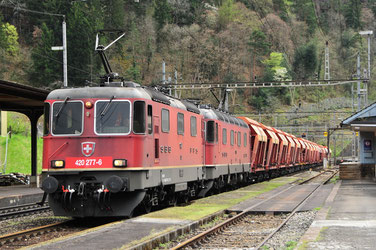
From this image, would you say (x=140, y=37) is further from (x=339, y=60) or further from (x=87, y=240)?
(x=87, y=240)

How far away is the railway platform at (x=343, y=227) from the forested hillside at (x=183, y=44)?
49.6 metres

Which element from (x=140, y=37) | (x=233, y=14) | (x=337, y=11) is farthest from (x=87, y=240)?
(x=337, y=11)

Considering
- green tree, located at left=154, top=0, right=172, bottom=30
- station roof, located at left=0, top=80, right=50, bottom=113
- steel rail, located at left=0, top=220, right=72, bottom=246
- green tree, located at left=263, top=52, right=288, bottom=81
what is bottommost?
steel rail, located at left=0, top=220, right=72, bottom=246

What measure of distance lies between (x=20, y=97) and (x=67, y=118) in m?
8.59

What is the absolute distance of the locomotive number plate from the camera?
13789 mm

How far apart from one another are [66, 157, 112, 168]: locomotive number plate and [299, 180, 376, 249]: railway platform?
4915 millimetres

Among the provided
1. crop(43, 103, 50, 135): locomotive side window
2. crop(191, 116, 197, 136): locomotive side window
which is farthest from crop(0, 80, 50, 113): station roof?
crop(191, 116, 197, 136): locomotive side window

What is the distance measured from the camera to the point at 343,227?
1227 centimetres

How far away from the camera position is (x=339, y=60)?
124 m

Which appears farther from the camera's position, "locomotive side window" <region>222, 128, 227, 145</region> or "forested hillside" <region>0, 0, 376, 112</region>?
"forested hillside" <region>0, 0, 376, 112</region>

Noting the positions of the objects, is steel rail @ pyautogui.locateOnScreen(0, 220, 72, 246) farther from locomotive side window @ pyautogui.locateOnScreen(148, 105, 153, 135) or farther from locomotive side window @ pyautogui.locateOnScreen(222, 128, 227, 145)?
locomotive side window @ pyautogui.locateOnScreen(222, 128, 227, 145)

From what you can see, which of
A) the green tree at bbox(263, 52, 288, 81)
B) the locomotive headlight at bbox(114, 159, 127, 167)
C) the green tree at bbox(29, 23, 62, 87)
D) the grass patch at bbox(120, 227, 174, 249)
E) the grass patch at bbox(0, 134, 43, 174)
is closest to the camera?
the grass patch at bbox(120, 227, 174, 249)

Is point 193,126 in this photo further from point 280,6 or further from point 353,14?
point 353,14

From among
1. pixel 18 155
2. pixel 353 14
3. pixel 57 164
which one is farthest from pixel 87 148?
pixel 353 14
